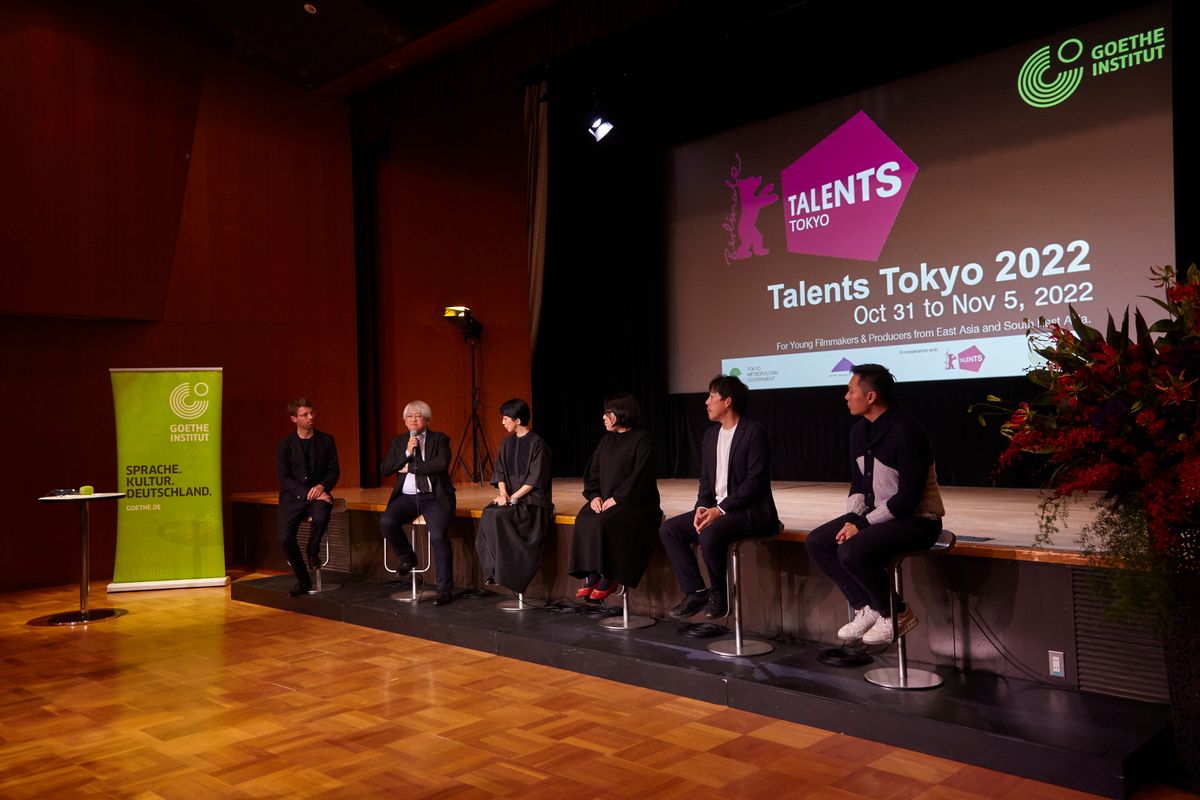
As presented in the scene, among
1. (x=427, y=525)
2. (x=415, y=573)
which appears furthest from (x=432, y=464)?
(x=415, y=573)

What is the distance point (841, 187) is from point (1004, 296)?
156 centimetres

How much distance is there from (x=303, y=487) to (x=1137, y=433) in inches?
195

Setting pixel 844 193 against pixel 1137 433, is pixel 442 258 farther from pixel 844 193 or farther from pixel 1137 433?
pixel 1137 433

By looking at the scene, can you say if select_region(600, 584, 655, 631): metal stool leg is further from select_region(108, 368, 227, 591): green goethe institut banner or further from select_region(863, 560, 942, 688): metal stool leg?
select_region(108, 368, 227, 591): green goethe institut banner

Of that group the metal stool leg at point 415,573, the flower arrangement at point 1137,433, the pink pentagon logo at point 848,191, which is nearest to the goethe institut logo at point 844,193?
the pink pentagon logo at point 848,191

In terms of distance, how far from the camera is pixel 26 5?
6848mm

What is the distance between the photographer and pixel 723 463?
4219 millimetres

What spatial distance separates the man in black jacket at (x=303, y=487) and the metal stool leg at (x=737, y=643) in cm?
305

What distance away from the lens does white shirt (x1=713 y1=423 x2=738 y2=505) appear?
419 cm

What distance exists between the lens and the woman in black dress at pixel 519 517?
5.07m

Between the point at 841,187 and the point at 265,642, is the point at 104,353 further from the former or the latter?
the point at 841,187

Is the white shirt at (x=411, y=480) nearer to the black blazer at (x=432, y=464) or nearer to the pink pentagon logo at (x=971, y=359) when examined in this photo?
the black blazer at (x=432, y=464)

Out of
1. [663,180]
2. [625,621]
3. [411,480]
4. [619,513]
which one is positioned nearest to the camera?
[619,513]

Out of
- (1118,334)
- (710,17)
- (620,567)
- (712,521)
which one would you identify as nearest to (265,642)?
(620,567)
